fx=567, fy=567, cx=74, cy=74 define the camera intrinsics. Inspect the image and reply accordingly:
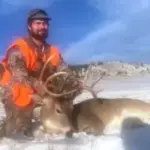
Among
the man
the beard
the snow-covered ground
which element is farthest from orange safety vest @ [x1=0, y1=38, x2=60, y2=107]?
the snow-covered ground

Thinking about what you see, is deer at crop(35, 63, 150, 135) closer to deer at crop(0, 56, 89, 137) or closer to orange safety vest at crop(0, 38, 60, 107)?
deer at crop(0, 56, 89, 137)

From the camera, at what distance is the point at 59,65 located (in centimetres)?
984

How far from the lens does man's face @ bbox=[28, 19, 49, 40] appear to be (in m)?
9.41

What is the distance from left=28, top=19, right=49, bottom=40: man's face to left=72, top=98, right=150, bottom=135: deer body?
144 centimetres

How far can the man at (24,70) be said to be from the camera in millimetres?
8984

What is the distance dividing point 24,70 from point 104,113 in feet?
6.63

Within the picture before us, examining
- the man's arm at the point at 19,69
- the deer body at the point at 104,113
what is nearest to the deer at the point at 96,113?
the deer body at the point at 104,113

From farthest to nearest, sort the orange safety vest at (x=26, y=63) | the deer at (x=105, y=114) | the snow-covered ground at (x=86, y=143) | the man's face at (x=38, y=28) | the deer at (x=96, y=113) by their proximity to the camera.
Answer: the deer at (x=105, y=114)
the man's face at (x=38, y=28)
the deer at (x=96, y=113)
the orange safety vest at (x=26, y=63)
the snow-covered ground at (x=86, y=143)

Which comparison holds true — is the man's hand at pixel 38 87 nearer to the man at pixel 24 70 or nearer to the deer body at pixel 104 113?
the man at pixel 24 70

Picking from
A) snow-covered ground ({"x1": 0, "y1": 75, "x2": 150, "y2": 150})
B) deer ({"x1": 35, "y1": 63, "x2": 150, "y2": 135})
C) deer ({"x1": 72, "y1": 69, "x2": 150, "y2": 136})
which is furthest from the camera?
deer ({"x1": 72, "y1": 69, "x2": 150, "y2": 136})

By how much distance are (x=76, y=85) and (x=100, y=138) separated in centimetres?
135

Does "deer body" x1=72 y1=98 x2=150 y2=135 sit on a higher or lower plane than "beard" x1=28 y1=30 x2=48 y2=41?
lower

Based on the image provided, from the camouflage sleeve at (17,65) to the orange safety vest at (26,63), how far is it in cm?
9

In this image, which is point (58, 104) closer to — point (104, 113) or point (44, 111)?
point (44, 111)
